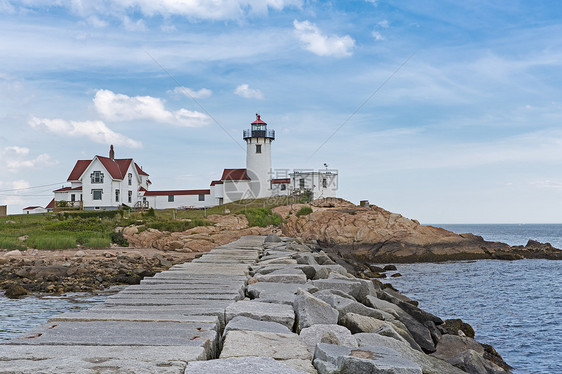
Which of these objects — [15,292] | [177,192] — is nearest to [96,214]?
[177,192]

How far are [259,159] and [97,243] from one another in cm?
2447

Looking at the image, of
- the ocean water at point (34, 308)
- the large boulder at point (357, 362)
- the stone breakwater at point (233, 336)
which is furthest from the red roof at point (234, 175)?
the large boulder at point (357, 362)

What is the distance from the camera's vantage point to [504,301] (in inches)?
693

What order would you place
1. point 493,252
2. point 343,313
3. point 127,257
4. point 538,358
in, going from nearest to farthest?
point 343,313, point 538,358, point 127,257, point 493,252

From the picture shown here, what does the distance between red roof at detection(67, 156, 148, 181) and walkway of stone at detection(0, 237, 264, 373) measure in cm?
3718

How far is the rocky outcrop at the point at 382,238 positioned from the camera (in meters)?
31.2

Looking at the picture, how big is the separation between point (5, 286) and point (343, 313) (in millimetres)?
13159

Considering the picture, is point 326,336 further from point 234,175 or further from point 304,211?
point 234,175

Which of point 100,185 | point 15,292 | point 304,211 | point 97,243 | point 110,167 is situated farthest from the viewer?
point 110,167

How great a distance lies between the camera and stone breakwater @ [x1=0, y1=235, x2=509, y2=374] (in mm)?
3920

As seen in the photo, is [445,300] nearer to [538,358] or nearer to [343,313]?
[538,358]

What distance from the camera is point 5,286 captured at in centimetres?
1585

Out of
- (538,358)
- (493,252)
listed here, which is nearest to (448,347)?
(538,358)

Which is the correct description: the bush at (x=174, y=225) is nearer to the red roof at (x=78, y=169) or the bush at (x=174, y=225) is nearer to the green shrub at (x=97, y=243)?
the green shrub at (x=97, y=243)
